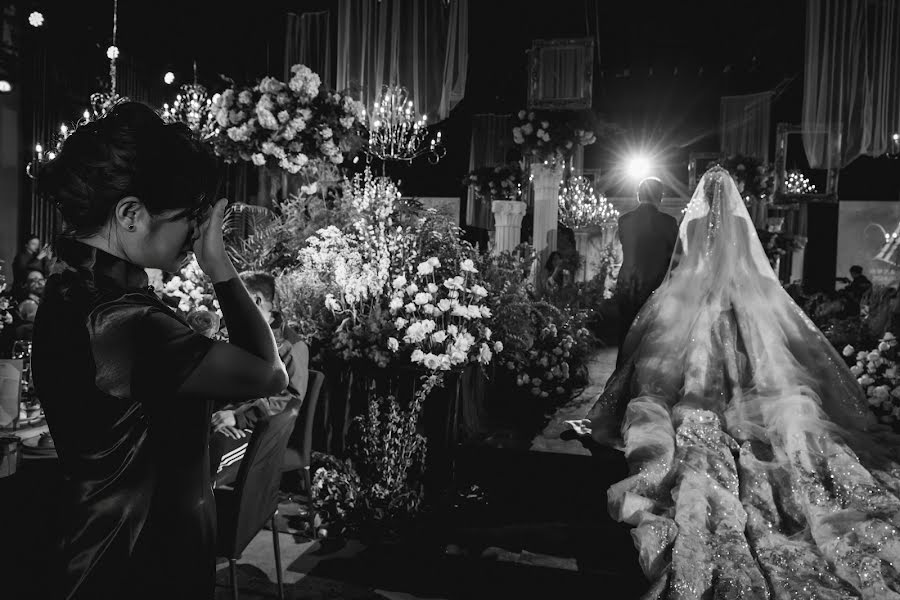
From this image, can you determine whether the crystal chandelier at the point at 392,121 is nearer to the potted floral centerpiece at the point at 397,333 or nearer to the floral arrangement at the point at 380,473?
the potted floral centerpiece at the point at 397,333

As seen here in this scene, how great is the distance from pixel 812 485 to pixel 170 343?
3242 mm

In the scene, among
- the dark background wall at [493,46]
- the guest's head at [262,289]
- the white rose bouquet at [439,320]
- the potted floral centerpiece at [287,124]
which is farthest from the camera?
the dark background wall at [493,46]

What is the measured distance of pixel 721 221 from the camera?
4.46 metres

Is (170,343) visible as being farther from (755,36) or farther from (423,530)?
(755,36)

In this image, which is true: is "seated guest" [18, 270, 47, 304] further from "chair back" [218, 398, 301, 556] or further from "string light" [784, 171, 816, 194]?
"string light" [784, 171, 816, 194]

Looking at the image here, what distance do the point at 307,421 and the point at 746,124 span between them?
1297 centimetres

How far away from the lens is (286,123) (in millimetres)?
5465

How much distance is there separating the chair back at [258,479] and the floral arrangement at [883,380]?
365 centimetres

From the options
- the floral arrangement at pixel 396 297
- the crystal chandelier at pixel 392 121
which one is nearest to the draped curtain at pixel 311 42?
the crystal chandelier at pixel 392 121

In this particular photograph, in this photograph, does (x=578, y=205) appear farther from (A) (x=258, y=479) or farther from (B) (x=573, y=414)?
(A) (x=258, y=479)

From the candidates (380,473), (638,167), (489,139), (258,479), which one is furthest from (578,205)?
(258,479)

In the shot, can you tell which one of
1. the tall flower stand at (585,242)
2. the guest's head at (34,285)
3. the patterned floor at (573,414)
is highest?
the tall flower stand at (585,242)

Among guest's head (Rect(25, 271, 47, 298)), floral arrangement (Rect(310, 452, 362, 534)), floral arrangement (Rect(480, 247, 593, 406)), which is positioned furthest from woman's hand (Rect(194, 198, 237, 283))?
guest's head (Rect(25, 271, 47, 298))

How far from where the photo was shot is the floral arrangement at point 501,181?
9.85 metres
